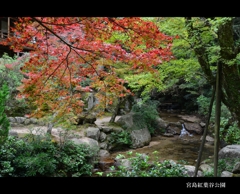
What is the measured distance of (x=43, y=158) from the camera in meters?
3.90

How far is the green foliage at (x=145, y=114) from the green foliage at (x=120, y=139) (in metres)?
0.79

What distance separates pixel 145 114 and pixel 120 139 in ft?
5.60

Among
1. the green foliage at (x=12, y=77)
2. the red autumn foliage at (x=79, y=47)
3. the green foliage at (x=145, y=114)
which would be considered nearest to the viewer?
the red autumn foliage at (x=79, y=47)

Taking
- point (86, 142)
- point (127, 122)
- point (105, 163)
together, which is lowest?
point (105, 163)

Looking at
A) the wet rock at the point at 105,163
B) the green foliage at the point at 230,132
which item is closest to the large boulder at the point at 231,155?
the green foliage at the point at 230,132

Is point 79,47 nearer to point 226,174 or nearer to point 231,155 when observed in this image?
point 226,174

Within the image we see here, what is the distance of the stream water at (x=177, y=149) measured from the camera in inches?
227

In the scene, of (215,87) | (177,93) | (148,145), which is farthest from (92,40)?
(177,93)

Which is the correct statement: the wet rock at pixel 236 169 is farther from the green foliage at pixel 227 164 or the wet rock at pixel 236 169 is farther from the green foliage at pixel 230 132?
the green foliage at pixel 230 132

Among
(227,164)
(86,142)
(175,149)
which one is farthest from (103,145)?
(227,164)
